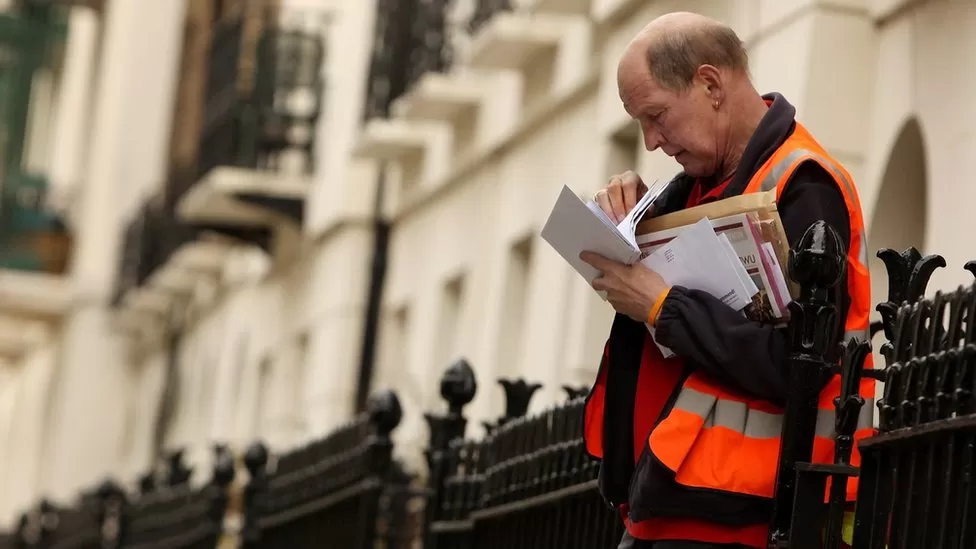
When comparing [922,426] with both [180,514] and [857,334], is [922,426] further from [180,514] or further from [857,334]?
[180,514]

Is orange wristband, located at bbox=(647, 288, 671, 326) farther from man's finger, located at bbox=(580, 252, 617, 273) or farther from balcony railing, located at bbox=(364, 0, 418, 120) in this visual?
balcony railing, located at bbox=(364, 0, 418, 120)

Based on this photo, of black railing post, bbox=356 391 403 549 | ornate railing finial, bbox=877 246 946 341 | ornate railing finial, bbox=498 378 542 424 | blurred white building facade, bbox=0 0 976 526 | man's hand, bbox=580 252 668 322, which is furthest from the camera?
black railing post, bbox=356 391 403 549

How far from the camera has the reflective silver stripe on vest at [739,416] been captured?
4527 millimetres

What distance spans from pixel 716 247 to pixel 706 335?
191mm

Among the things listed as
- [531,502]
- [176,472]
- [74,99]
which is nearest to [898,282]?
[531,502]

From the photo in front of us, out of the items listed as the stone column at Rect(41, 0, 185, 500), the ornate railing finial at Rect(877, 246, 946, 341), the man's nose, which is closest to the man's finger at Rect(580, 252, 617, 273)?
the man's nose

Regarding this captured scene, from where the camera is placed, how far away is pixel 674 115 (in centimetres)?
467

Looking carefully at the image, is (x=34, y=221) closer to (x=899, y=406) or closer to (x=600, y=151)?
Result: (x=600, y=151)

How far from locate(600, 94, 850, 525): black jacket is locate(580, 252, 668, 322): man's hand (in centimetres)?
5

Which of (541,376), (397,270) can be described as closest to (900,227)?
(541,376)

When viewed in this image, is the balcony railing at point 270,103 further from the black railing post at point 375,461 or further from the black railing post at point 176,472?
the black railing post at point 375,461

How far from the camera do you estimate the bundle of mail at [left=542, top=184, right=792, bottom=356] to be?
4547 millimetres

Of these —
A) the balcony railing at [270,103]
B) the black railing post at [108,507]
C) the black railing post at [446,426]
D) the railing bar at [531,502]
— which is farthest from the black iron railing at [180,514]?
the balcony railing at [270,103]

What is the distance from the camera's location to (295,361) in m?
19.7
